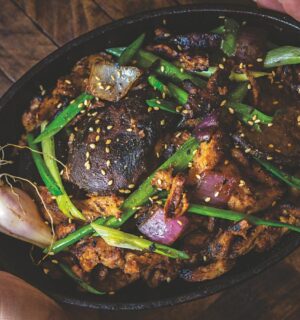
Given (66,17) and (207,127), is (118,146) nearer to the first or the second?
(207,127)

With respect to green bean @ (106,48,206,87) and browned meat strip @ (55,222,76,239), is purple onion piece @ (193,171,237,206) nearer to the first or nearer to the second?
green bean @ (106,48,206,87)

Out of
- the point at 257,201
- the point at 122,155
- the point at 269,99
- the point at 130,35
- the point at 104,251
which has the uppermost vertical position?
the point at 130,35

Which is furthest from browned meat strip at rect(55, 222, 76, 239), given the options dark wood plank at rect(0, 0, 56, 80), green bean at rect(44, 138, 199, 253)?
dark wood plank at rect(0, 0, 56, 80)

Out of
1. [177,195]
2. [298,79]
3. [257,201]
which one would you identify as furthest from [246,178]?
[298,79]

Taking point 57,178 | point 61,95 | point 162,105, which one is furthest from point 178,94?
point 57,178

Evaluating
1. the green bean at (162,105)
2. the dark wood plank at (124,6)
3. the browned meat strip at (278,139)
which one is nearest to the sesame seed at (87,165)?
the green bean at (162,105)

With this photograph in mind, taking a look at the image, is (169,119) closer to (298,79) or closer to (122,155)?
(122,155)
